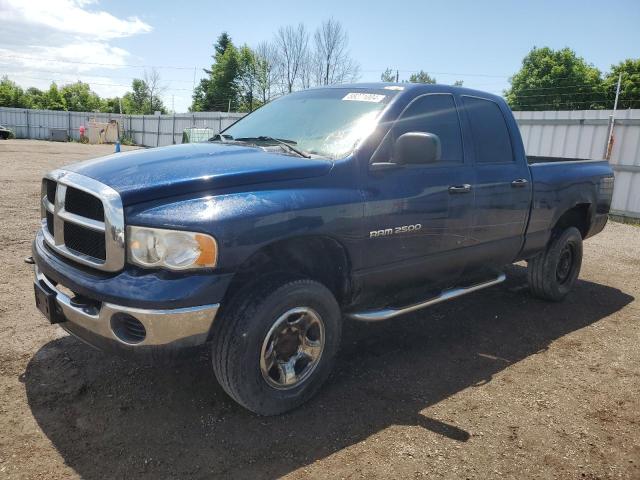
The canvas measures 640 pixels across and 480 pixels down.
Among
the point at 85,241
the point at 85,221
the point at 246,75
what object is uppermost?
the point at 246,75

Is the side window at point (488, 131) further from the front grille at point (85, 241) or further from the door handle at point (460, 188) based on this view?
the front grille at point (85, 241)

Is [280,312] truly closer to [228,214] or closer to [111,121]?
[228,214]

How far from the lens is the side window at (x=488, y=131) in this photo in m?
4.21

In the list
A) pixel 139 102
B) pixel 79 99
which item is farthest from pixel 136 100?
pixel 79 99

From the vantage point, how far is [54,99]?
70.4m

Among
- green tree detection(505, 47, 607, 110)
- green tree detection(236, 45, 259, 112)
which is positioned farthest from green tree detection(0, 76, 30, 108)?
green tree detection(505, 47, 607, 110)

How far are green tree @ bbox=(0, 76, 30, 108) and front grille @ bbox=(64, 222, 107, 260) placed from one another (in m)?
73.7

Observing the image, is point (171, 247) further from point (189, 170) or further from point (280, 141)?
point (280, 141)

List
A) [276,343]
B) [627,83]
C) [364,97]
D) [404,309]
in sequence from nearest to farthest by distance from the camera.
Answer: [276,343] < [404,309] < [364,97] < [627,83]

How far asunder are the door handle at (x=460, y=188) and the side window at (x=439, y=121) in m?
0.22

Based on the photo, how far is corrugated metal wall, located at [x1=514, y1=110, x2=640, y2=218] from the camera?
11555 mm

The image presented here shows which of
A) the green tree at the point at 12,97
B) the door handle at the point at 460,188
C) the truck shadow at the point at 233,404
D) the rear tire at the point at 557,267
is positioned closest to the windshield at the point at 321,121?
the door handle at the point at 460,188

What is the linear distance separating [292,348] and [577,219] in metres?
3.96

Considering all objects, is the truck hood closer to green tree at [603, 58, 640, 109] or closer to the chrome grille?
the chrome grille
